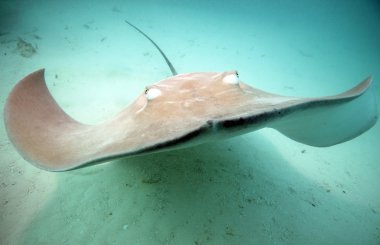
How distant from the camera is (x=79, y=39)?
5578 millimetres

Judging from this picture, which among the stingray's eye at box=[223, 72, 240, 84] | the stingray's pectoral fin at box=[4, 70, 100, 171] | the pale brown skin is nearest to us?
the pale brown skin

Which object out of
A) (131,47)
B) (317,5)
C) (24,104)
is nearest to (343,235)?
(24,104)

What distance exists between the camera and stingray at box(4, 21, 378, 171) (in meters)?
1.14

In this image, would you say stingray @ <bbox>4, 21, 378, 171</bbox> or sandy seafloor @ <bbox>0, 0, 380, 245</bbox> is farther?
sandy seafloor @ <bbox>0, 0, 380, 245</bbox>

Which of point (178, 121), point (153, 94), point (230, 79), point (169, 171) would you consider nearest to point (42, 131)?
point (153, 94)

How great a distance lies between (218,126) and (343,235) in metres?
1.84

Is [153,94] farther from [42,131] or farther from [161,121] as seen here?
[42,131]

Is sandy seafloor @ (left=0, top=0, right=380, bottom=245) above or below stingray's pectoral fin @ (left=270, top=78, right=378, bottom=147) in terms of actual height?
below

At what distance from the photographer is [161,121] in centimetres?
140

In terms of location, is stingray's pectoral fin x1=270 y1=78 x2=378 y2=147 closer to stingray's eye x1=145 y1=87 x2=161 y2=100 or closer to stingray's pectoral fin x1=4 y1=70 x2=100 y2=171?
stingray's eye x1=145 y1=87 x2=161 y2=100

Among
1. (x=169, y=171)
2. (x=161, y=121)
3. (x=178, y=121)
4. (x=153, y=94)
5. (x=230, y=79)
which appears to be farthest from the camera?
(x=169, y=171)

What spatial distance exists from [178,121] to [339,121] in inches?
59.6

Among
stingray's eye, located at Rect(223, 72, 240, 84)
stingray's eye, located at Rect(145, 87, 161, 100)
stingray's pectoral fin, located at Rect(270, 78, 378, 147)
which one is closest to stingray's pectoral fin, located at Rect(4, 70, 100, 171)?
stingray's eye, located at Rect(145, 87, 161, 100)

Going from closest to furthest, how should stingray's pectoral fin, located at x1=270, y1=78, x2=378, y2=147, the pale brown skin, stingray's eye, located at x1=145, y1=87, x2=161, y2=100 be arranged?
the pale brown skin < stingray's pectoral fin, located at x1=270, y1=78, x2=378, y2=147 < stingray's eye, located at x1=145, y1=87, x2=161, y2=100
